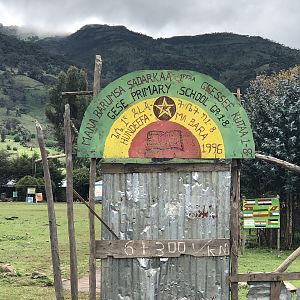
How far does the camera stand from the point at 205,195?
23.6 feet

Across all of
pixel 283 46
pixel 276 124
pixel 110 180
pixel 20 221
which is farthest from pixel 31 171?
pixel 283 46

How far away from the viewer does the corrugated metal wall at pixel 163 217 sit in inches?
283

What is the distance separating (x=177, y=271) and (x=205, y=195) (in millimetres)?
990

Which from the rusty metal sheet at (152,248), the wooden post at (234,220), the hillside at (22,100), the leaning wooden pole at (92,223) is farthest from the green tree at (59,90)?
the wooden post at (234,220)

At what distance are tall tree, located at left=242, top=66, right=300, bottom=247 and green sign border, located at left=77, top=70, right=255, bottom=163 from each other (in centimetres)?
1399

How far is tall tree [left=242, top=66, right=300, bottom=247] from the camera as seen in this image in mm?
21031

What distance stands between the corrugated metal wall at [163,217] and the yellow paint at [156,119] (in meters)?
0.30

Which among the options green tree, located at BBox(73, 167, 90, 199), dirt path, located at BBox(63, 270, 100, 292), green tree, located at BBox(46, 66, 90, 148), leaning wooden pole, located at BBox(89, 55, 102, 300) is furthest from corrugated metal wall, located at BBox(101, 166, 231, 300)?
A: green tree, located at BBox(46, 66, 90, 148)

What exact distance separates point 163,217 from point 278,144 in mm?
14515

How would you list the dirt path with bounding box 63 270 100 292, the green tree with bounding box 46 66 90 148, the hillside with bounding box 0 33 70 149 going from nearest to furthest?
the dirt path with bounding box 63 270 100 292
the green tree with bounding box 46 66 90 148
the hillside with bounding box 0 33 70 149

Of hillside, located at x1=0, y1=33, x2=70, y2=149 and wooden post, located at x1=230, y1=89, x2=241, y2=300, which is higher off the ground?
hillside, located at x1=0, y1=33, x2=70, y2=149

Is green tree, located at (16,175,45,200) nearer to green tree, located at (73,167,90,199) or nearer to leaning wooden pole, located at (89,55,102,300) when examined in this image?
green tree, located at (73,167,90,199)

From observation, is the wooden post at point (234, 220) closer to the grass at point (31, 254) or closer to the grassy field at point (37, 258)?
the grassy field at point (37, 258)

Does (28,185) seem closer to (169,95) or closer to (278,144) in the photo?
(278,144)
